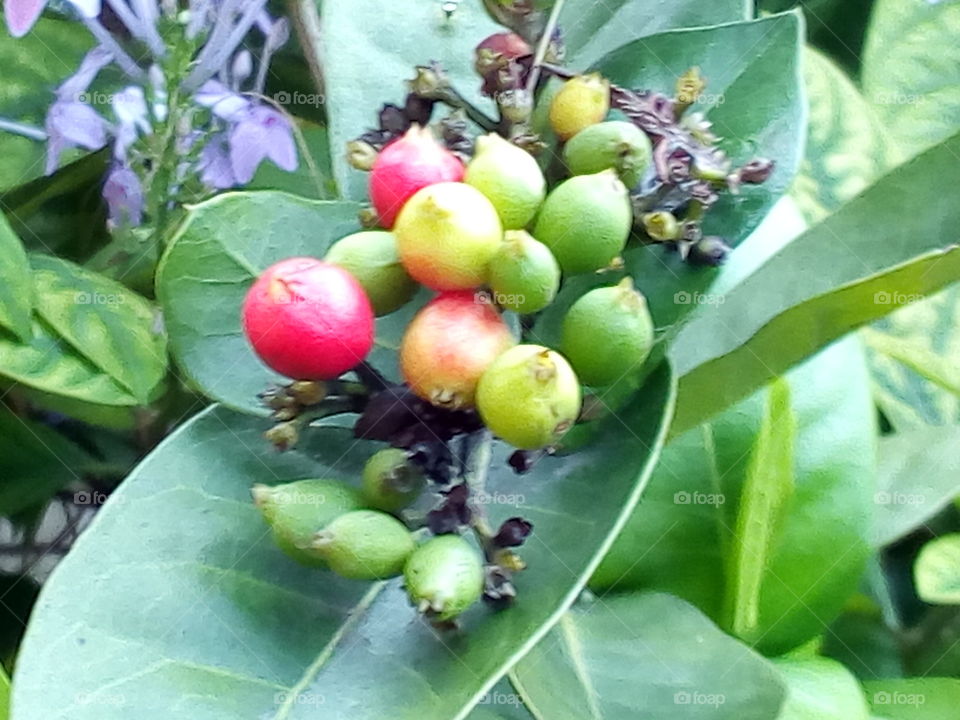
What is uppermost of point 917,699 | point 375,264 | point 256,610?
point 375,264

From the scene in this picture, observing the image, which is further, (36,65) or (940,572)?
(36,65)

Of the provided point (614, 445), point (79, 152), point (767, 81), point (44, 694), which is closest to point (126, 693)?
point (44, 694)

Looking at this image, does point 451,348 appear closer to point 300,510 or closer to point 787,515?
point 300,510

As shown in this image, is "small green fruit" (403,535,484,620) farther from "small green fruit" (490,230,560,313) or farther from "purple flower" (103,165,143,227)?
"purple flower" (103,165,143,227)

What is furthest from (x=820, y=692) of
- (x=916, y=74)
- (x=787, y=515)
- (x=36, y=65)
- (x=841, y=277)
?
(x=36, y=65)

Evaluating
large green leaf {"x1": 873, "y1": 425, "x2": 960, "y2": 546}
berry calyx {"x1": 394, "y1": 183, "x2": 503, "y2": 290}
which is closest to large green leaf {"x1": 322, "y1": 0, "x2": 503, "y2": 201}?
berry calyx {"x1": 394, "y1": 183, "x2": 503, "y2": 290}
